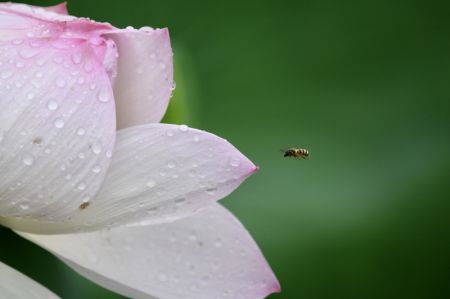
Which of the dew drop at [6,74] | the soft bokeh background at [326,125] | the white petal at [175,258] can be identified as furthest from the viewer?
the soft bokeh background at [326,125]

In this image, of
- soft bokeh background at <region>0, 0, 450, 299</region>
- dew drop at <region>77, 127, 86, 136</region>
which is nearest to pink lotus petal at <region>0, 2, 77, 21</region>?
dew drop at <region>77, 127, 86, 136</region>

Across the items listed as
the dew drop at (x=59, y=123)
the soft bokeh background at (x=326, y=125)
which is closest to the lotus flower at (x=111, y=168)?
the dew drop at (x=59, y=123)

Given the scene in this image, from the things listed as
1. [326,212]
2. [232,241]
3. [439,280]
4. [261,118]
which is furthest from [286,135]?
Result: [232,241]

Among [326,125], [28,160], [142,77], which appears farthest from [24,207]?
[326,125]

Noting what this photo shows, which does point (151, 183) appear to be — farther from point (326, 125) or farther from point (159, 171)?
point (326, 125)

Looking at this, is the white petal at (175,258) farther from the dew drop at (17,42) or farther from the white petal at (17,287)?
the dew drop at (17,42)

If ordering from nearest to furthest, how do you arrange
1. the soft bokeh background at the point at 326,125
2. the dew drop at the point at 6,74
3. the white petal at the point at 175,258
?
the dew drop at the point at 6,74
the white petal at the point at 175,258
the soft bokeh background at the point at 326,125

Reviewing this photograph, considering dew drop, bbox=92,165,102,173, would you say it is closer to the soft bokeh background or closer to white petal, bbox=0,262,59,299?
white petal, bbox=0,262,59,299
